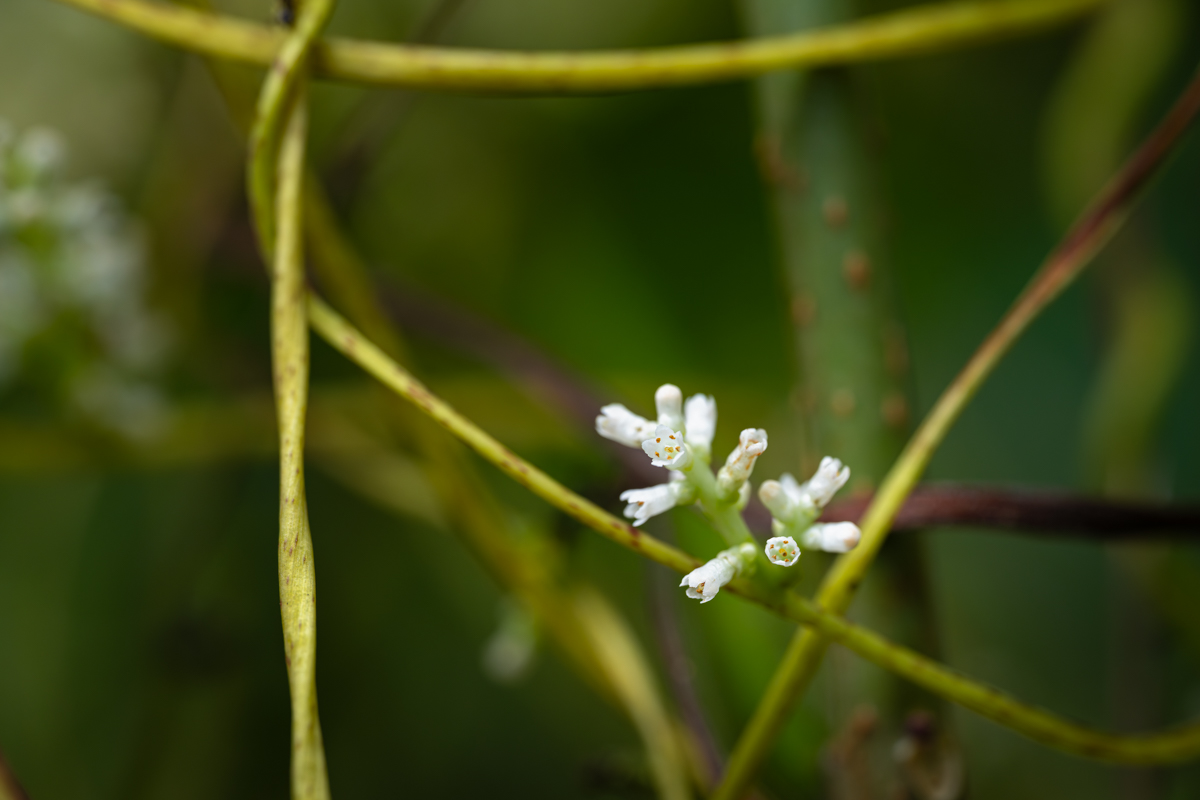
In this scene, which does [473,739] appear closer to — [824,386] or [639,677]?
[639,677]

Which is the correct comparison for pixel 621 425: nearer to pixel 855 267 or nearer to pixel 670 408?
pixel 670 408

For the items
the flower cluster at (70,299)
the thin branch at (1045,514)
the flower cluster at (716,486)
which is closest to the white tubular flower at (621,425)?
the flower cluster at (716,486)

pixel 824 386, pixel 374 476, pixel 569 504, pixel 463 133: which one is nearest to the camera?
pixel 569 504

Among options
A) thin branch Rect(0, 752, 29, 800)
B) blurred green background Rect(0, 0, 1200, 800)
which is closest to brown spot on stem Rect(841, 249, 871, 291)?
blurred green background Rect(0, 0, 1200, 800)

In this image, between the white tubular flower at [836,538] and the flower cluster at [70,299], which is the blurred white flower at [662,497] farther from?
the flower cluster at [70,299]

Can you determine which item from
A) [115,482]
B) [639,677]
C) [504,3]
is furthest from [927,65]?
[115,482]

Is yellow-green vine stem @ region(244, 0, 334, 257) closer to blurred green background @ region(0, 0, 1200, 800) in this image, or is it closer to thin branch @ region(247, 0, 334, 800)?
thin branch @ region(247, 0, 334, 800)

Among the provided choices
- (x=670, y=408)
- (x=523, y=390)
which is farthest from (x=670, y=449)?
(x=523, y=390)
